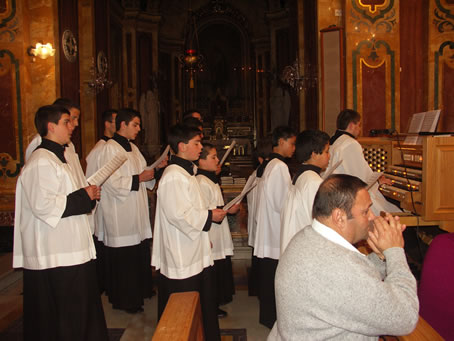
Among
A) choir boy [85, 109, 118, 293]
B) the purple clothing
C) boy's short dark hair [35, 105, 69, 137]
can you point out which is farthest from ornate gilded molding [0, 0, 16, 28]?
the purple clothing

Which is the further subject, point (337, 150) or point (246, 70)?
point (246, 70)

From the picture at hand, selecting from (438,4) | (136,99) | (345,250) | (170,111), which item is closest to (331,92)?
(438,4)

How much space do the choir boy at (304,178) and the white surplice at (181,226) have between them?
2.10 ft

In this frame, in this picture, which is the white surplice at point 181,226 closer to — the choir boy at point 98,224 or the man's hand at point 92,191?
the man's hand at point 92,191

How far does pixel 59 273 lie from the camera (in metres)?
3.26

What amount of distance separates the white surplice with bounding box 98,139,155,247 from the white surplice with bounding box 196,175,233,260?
3.09ft

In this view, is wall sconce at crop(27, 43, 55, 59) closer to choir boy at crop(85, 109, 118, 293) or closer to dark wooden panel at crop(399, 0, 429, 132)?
choir boy at crop(85, 109, 118, 293)

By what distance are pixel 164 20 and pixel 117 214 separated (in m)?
14.5

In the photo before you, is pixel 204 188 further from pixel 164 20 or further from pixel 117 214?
pixel 164 20

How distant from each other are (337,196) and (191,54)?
12667mm

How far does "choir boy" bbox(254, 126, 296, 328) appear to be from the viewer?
4.11m

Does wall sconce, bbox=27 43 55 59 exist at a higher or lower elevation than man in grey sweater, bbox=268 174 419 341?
higher

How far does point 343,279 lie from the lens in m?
1.61

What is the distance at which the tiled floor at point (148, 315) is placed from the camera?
419cm
